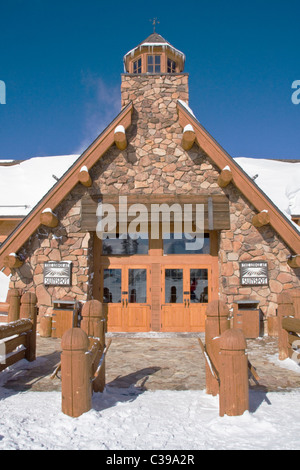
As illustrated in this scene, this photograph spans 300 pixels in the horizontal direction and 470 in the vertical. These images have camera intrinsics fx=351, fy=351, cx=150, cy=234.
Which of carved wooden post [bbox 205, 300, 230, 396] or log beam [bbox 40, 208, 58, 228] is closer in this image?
carved wooden post [bbox 205, 300, 230, 396]

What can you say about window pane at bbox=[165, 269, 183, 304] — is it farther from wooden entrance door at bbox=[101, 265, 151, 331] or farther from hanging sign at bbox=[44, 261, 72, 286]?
hanging sign at bbox=[44, 261, 72, 286]

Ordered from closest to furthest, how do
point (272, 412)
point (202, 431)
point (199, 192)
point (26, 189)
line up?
1. point (202, 431)
2. point (272, 412)
3. point (199, 192)
4. point (26, 189)

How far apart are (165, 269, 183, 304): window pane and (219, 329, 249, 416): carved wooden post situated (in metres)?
6.78

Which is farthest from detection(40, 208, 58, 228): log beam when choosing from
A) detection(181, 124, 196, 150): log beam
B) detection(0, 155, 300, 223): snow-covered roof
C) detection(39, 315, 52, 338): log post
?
detection(181, 124, 196, 150): log beam

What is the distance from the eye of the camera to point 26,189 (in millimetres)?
14664

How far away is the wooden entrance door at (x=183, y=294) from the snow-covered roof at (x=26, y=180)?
495 centimetres

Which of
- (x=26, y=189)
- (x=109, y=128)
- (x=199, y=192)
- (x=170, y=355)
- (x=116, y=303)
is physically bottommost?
(x=170, y=355)

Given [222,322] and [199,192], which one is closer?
[222,322]

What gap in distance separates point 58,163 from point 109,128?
24.5ft

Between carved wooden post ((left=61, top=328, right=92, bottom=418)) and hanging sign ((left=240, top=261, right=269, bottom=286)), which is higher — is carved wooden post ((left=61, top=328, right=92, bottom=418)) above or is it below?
below

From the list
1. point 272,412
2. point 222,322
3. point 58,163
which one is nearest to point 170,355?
point 222,322

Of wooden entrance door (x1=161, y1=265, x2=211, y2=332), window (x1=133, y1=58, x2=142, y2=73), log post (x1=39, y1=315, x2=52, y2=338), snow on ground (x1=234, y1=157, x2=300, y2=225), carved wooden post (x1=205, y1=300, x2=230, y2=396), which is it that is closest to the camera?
carved wooden post (x1=205, y1=300, x2=230, y2=396)

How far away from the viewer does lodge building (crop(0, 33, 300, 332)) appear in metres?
10.4
